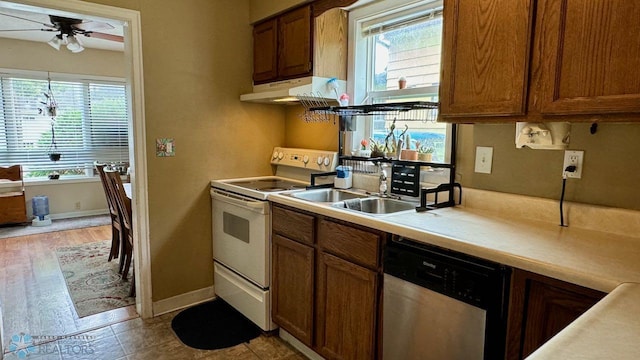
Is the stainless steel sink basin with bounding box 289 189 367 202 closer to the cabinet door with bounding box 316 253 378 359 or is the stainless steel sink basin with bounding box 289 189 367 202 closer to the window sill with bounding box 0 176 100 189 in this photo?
the cabinet door with bounding box 316 253 378 359

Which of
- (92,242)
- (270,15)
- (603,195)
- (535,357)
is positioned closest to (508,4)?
(603,195)

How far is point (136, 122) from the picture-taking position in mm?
2506

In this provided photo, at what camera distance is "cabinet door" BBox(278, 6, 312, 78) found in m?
2.48

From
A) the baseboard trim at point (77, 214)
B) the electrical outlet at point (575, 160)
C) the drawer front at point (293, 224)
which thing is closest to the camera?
the electrical outlet at point (575, 160)

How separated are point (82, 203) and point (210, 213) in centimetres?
388

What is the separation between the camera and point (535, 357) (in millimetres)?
655

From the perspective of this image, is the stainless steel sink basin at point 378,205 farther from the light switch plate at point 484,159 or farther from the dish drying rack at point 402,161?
the light switch plate at point 484,159

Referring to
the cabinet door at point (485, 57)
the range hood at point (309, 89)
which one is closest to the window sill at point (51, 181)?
the range hood at point (309, 89)

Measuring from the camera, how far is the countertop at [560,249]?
745 mm

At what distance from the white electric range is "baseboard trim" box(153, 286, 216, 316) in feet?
0.28

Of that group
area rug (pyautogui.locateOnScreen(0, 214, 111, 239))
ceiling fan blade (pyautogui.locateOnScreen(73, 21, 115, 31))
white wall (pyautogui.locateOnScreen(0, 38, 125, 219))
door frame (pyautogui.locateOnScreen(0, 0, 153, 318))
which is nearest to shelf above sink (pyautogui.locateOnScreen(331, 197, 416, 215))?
door frame (pyautogui.locateOnScreen(0, 0, 153, 318))

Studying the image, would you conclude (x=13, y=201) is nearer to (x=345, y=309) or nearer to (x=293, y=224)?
(x=293, y=224)

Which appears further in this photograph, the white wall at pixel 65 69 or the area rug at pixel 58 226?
the white wall at pixel 65 69

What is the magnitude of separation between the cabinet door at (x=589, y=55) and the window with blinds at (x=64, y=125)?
6.07 meters
